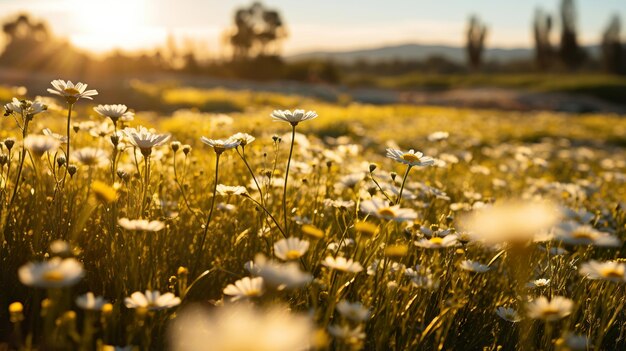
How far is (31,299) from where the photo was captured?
208 centimetres

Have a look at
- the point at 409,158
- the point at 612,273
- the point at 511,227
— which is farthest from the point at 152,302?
the point at 511,227

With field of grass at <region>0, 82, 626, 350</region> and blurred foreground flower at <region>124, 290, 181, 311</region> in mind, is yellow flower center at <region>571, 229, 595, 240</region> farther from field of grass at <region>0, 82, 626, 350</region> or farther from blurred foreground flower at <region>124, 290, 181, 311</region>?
blurred foreground flower at <region>124, 290, 181, 311</region>

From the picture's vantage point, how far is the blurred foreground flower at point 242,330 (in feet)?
3.69

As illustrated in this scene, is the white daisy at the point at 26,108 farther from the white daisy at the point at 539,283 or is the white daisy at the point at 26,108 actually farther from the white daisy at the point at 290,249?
the white daisy at the point at 539,283

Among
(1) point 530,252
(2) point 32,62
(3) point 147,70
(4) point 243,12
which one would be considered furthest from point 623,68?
(1) point 530,252

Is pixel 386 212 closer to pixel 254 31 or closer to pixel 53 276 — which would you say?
pixel 53 276

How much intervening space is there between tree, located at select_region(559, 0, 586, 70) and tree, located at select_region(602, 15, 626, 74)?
3.55 metres

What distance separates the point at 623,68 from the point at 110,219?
2419 inches

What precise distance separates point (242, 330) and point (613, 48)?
198 ft

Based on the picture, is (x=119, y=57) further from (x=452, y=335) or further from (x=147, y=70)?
(x=452, y=335)

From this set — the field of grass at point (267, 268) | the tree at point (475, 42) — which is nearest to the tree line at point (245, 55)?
the tree at point (475, 42)

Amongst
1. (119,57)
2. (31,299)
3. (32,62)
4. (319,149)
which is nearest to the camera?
(31,299)

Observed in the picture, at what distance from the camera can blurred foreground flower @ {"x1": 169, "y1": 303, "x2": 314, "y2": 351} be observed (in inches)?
44.3

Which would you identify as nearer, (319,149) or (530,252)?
(530,252)
